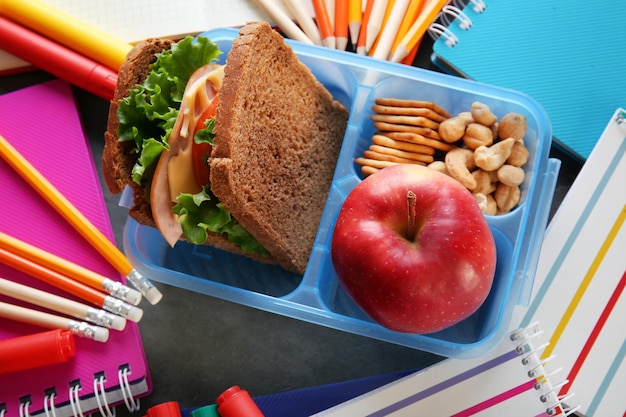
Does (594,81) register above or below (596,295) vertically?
above

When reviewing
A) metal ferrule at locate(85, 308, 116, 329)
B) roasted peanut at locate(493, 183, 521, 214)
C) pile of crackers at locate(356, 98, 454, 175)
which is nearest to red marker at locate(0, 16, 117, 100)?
metal ferrule at locate(85, 308, 116, 329)

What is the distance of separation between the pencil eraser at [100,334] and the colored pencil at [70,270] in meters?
0.06

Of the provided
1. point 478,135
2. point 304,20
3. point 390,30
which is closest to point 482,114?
point 478,135

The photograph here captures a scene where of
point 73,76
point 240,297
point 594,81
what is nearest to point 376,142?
point 240,297

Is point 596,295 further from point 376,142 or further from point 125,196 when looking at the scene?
point 125,196

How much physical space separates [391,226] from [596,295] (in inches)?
17.9

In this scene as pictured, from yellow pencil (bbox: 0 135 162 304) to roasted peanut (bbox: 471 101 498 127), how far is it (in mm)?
604

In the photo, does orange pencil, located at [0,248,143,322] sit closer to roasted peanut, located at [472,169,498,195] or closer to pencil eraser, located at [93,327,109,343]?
pencil eraser, located at [93,327,109,343]

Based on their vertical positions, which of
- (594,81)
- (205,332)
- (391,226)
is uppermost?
(594,81)

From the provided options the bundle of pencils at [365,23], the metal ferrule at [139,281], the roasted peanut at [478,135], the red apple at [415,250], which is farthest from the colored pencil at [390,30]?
the metal ferrule at [139,281]

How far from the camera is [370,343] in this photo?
3.56 feet

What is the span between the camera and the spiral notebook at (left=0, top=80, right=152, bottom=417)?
1.04m

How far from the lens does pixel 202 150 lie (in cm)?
90

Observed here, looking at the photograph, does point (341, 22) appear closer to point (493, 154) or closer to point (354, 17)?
point (354, 17)
